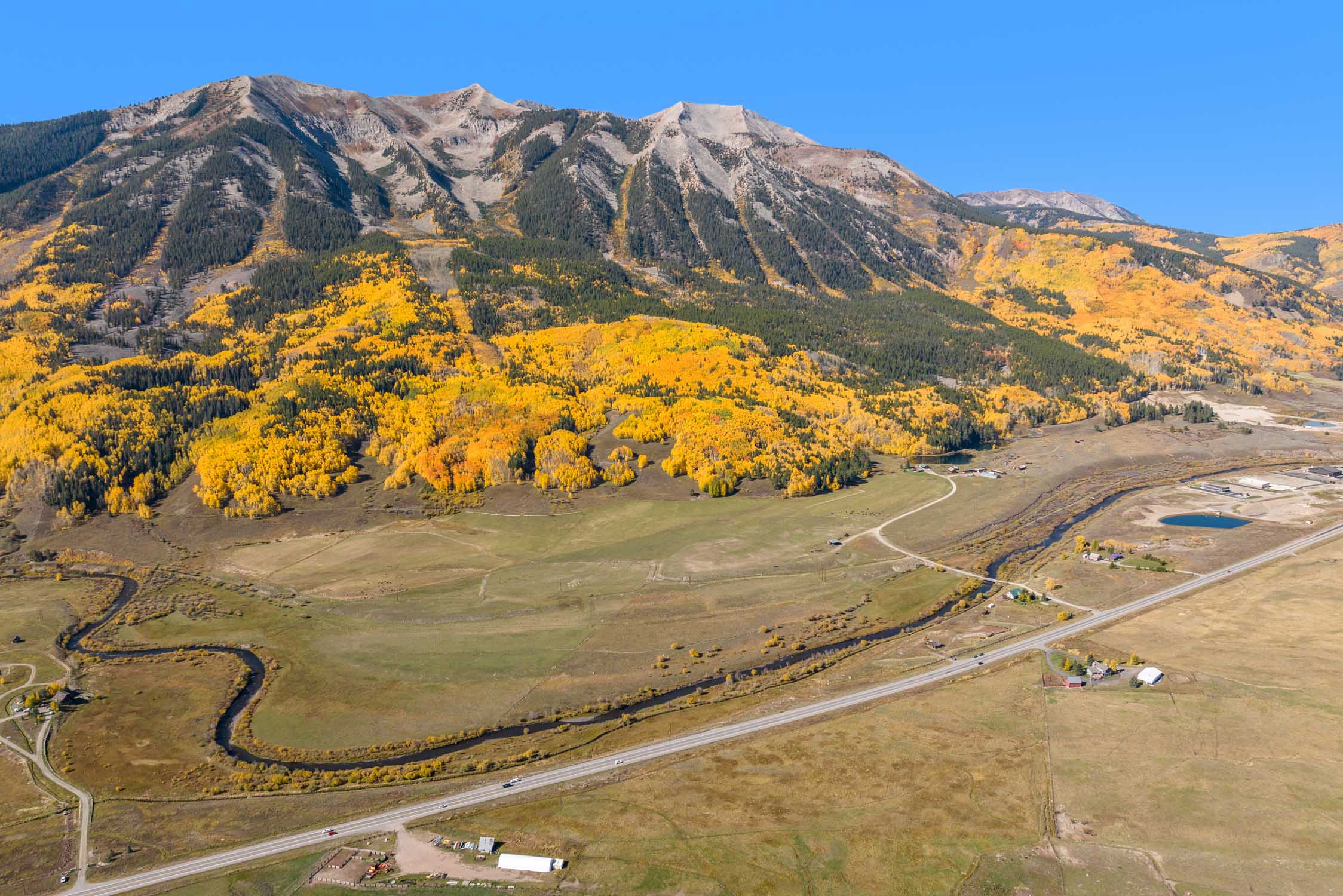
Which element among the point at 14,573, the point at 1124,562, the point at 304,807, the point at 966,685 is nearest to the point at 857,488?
the point at 1124,562

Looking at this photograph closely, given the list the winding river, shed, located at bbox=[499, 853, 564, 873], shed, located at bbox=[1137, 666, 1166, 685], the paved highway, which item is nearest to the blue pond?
the winding river

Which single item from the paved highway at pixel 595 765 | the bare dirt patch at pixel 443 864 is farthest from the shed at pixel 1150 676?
the bare dirt patch at pixel 443 864

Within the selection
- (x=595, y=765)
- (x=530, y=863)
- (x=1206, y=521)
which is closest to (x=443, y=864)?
(x=530, y=863)

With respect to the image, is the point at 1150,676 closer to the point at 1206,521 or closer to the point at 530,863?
the point at 530,863

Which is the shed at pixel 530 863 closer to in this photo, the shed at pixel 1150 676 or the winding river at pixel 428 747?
the winding river at pixel 428 747

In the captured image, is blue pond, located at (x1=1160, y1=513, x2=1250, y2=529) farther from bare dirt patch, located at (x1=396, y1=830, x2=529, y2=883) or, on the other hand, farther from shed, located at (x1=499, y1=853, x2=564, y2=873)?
bare dirt patch, located at (x1=396, y1=830, x2=529, y2=883)

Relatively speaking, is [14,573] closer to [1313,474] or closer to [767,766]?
[767,766]
